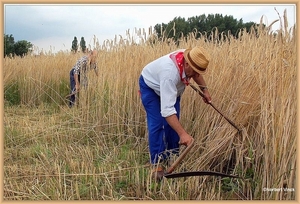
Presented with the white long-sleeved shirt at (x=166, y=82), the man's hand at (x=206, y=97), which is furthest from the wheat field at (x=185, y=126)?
the white long-sleeved shirt at (x=166, y=82)

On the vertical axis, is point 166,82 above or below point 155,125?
above

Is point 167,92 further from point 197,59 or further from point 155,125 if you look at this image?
point 155,125

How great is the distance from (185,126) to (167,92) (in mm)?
808

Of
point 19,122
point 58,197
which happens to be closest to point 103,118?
point 19,122

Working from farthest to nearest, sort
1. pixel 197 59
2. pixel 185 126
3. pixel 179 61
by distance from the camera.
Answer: pixel 185 126
pixel 179 61
pixel 197 59

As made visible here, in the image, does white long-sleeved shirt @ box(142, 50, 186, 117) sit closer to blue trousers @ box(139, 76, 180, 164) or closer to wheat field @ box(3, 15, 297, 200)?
blue trousers @ box(139, 76, 180, 164)

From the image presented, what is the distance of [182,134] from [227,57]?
1.02 meters

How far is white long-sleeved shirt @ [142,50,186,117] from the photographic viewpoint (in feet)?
6.75

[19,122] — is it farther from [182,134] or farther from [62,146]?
[182,134]

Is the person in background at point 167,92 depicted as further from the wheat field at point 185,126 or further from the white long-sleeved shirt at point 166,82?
the wheat field at point 185,126

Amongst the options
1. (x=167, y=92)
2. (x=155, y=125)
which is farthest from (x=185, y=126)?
(x=167, y=92)

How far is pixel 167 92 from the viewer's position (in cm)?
207

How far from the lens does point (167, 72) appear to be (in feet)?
6.94

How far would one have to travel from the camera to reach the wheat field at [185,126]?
1.78 m
